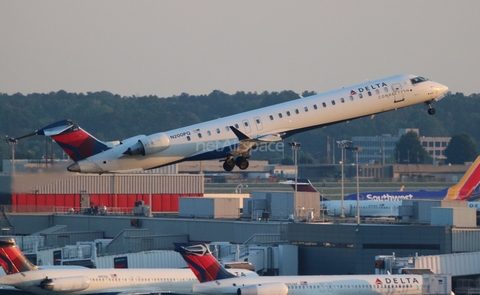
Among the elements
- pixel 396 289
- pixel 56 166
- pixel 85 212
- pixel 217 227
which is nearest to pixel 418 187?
pixel 85 212

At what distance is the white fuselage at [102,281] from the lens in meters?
72.4

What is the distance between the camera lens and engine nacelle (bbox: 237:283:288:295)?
222 ft

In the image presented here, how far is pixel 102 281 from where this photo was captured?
73375mm

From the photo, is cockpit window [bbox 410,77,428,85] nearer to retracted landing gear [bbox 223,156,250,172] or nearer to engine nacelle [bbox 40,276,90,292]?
retracted landing gear [bbox 223,156,250,172]

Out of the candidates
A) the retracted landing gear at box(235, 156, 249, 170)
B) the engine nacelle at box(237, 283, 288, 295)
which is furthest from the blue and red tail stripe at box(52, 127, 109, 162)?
the engine nacelle at box(237, 283, 288, 295)

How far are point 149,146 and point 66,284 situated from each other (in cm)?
1162

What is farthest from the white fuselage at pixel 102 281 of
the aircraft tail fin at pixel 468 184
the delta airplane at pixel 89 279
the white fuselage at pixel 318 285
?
the aircraft tail fin at pixel 468 184

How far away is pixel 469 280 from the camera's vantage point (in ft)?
267

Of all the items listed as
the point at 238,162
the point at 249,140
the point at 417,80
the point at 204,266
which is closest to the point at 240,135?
the point at 249,140

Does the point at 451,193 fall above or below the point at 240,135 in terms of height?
below

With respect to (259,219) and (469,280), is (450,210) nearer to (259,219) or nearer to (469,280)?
(469,280)

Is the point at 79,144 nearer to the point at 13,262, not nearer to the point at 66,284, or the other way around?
the point at 13,262

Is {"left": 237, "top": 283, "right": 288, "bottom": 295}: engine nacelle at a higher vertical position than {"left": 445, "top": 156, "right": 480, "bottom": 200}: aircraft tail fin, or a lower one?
lower

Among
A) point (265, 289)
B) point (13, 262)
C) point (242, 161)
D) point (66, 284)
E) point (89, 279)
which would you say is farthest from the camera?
point (242, 161)
